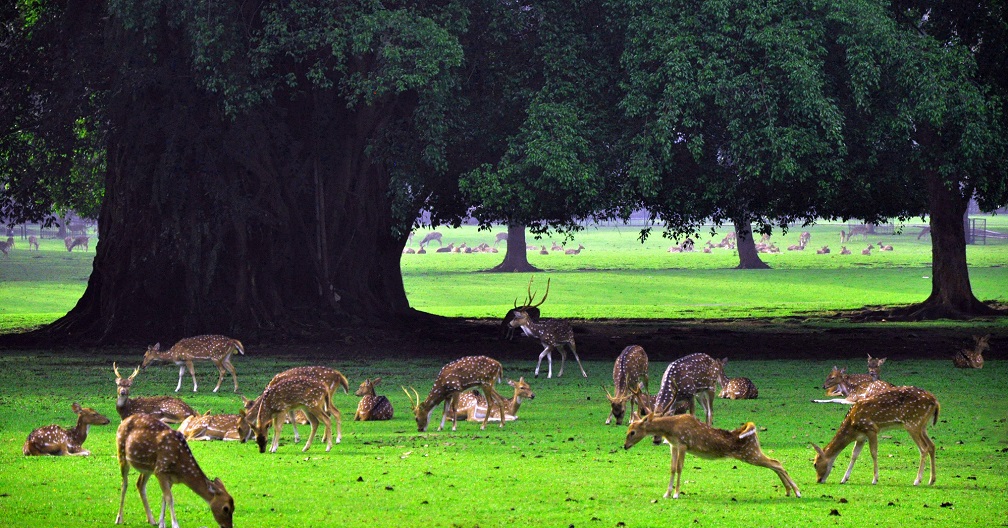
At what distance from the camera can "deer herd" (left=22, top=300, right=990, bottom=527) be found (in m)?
10.6

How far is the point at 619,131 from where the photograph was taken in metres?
29.1

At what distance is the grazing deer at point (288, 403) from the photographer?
14.5 meters

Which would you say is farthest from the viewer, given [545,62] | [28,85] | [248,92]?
[28,85]

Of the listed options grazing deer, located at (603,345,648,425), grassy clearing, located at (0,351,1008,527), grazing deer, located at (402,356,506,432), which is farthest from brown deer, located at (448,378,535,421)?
grazing deer, located at (603,345,648,425)

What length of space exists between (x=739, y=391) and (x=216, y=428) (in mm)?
8207

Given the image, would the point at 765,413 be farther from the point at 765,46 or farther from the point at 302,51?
the point at 302,51

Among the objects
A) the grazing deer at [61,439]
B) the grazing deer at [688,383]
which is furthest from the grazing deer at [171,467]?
the grazing deer at [688,383]

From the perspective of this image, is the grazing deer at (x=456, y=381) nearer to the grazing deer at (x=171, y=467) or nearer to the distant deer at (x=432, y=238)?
the grazing deer at (x=171, y=467)

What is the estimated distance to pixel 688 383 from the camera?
1551 cm

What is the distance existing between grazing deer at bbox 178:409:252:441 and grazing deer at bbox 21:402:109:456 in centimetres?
111

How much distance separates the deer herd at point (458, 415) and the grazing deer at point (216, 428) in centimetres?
1

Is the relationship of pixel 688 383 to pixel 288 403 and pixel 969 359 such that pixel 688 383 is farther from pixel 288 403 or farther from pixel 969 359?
pixel 969 359

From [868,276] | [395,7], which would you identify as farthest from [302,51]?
[868,276]

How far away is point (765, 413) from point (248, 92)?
42.0 ft
